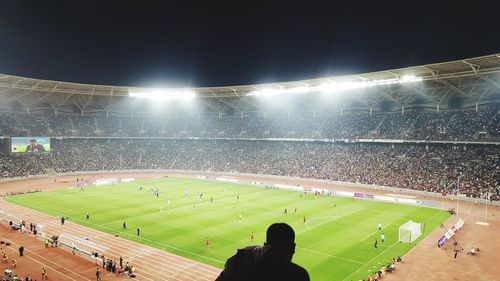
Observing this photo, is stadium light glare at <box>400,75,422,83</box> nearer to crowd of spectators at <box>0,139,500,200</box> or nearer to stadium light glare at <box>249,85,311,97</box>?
crowd of spectators at <box>0,139,500,200</box>

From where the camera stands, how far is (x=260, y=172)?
265 ft

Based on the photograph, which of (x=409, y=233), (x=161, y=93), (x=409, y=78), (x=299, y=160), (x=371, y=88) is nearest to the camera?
(x=409, y=233)

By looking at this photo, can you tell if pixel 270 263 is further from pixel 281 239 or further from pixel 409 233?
pixel 409 233

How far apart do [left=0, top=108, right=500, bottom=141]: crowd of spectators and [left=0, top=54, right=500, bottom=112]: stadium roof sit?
3287mm

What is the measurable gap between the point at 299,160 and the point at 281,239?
255ft

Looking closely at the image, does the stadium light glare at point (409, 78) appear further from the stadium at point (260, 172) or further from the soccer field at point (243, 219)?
the soccer field at point (243, 219)

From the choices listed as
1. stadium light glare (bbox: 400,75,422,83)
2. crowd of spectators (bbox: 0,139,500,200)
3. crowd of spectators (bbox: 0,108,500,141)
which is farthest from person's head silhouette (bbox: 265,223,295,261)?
crowd of spectators (bbox: 0,108,500,141)

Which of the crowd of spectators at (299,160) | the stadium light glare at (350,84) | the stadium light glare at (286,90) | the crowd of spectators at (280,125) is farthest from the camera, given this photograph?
the stadium light glare at (286,90)

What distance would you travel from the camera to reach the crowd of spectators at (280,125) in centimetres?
6325

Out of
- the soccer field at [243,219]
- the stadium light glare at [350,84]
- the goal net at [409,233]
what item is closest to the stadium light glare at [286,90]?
the stadium light glare at [350,84]

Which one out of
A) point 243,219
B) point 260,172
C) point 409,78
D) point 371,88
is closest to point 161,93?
point 260,172

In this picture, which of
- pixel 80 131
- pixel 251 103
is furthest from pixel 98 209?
pixel 251 103

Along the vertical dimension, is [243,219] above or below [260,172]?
below

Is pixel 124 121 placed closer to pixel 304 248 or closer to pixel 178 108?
pixel 178 108
